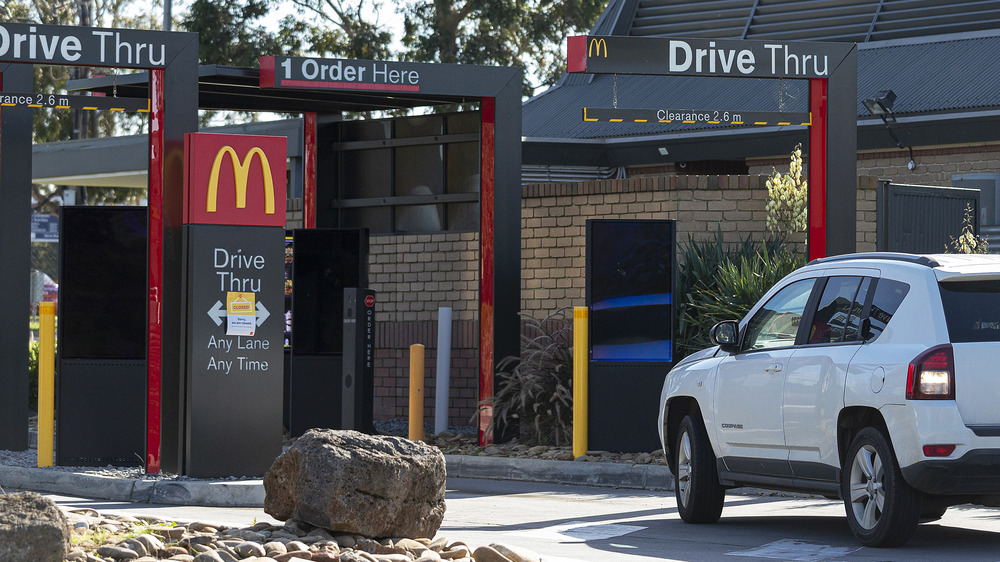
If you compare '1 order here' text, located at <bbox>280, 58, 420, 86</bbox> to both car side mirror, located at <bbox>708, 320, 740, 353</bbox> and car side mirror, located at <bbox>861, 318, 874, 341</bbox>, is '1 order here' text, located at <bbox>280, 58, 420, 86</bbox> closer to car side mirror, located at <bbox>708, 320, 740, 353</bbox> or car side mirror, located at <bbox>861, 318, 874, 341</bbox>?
car side mirror, located at <bbox>708, 320, 740, 353</bbox>

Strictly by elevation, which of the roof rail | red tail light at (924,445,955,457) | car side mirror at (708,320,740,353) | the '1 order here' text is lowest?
red tail light at (924,445,955,457)

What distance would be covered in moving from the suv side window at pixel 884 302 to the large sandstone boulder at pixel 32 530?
4700 mm

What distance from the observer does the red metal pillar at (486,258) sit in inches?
595

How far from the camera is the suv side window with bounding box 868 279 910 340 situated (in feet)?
28.3

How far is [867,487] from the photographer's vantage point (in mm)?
8664

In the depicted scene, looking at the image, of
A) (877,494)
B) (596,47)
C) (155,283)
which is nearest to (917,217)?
(596,47)

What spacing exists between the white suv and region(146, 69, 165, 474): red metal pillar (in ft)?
14.0

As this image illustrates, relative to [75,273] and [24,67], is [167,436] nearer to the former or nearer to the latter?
[75,273]

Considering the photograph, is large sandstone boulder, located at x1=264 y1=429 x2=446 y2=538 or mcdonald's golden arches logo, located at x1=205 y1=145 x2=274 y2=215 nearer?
large sandstone boulder, located at x1=264 y1=429 x2=446 y2=538

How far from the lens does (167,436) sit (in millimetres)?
11859

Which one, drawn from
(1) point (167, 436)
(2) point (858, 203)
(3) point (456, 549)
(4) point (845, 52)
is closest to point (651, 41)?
(4) point (845, 52)

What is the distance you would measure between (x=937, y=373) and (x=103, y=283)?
7928 millimetres

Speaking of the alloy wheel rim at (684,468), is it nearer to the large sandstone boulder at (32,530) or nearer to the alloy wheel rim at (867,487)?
the alloy wheel rim at (867,487)

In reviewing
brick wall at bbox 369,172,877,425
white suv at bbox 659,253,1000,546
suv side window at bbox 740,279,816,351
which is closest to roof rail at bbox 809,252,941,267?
white suv at bbox 659,253,1000,546
